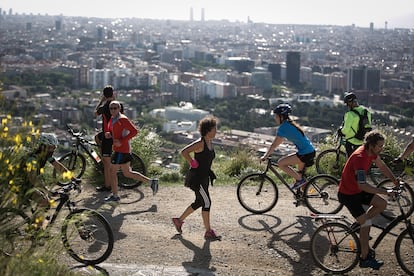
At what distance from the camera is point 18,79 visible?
70.8 meters

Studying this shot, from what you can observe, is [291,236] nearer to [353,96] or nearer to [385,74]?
[353,96]

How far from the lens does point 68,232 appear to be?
16.4ft

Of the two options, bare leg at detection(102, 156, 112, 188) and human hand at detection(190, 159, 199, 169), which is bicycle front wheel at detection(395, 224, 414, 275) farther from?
bare leg at detection(102, 156, 112, 188)

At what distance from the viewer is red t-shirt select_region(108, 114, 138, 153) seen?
275 inches

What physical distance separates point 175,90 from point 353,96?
75931mm

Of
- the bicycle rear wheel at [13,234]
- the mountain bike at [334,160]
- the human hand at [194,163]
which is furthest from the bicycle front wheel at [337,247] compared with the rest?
the mountain bike at [334,160]

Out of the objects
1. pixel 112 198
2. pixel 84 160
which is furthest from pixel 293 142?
pixel 84 160

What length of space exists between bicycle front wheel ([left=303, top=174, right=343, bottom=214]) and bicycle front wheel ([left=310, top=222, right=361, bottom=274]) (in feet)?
4.51

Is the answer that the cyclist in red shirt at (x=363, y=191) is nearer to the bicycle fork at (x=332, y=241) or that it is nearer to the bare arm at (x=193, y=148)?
the bicycle fork at (x=332, y=241)

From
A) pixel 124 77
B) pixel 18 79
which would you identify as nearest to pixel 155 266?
pixel 18 79

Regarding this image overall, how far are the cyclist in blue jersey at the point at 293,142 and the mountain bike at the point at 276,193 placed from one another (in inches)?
4.4

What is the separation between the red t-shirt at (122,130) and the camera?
698 cm

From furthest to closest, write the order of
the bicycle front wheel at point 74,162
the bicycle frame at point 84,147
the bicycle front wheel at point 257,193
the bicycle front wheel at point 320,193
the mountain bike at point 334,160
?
the mountain bike at point 334,160 < the bicycle front wheel at point 74,162 < the bicycle frame at point 84,147 < the bicycle front wheel at point 257,193 < the bicycle front wheel at point 320,193

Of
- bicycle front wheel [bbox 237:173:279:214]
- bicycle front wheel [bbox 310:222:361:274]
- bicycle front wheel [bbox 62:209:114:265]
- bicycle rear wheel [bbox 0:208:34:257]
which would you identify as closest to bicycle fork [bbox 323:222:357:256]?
bicycle front wheel [bbox 310:222:361:274]
